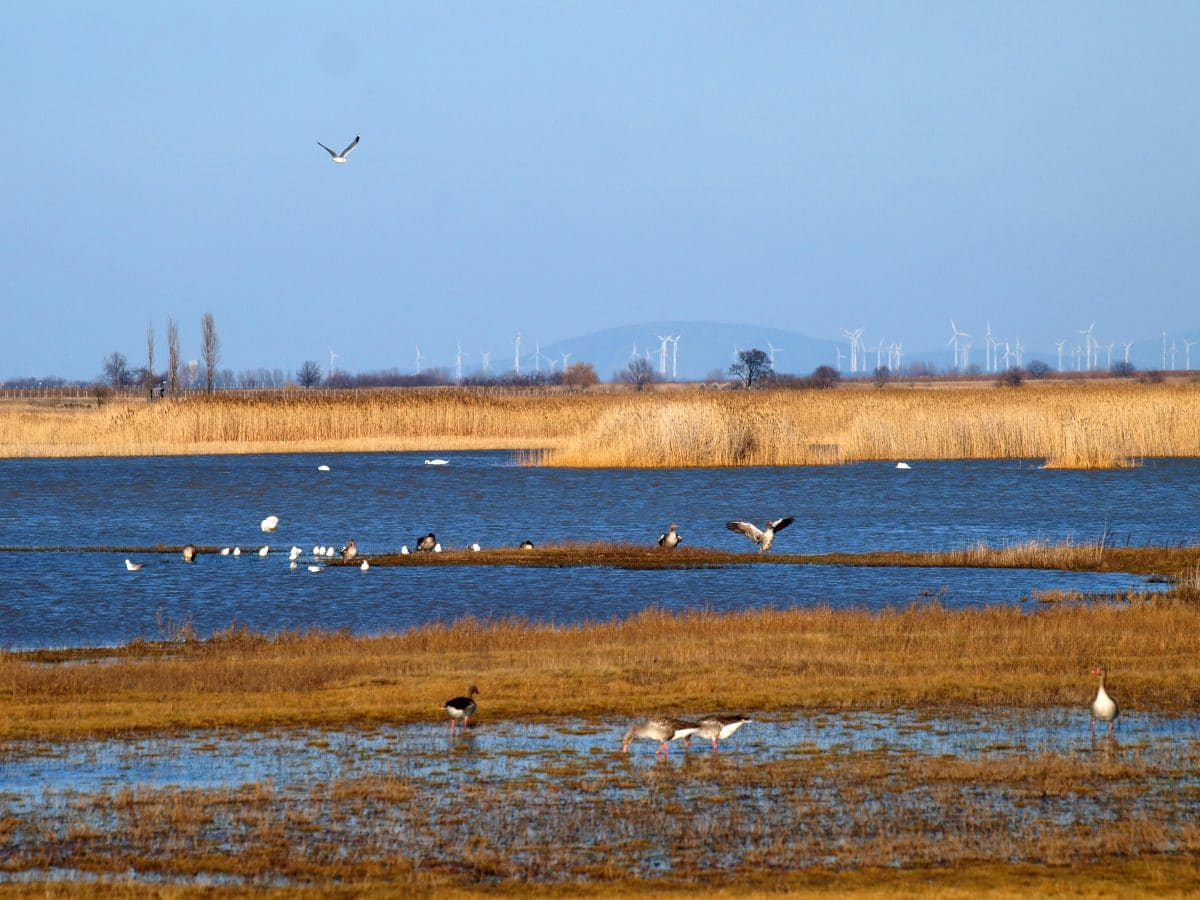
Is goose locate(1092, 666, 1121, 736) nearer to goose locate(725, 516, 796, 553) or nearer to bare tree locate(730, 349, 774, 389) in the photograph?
goose locate(725, 516, 796, 553)

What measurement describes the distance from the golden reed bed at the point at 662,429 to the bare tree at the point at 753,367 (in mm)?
66019

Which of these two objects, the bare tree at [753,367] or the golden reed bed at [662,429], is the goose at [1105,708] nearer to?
the golden reed bed at [662,429]

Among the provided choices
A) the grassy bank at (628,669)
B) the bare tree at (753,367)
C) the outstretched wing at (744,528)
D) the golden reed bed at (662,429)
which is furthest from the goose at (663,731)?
the bare tree at (753,367)

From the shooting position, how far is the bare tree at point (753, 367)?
495ft

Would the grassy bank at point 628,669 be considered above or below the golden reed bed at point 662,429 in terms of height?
below

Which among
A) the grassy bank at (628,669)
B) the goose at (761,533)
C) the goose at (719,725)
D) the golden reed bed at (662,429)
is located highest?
the golden reed bed at (662,429)

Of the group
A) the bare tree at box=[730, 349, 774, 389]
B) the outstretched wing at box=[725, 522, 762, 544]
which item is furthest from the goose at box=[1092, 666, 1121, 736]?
the bare tree at box=[730, 349, 774, 389]

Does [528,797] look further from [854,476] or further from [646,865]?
[854,476]

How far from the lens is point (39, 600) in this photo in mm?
25703

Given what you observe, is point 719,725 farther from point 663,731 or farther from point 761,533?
point 761,533

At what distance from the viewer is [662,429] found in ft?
176

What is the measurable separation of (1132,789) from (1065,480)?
40700 mm

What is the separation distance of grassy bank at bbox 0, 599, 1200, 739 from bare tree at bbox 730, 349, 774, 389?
12470cm

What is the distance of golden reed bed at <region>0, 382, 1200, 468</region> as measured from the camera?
5497 centimetres
